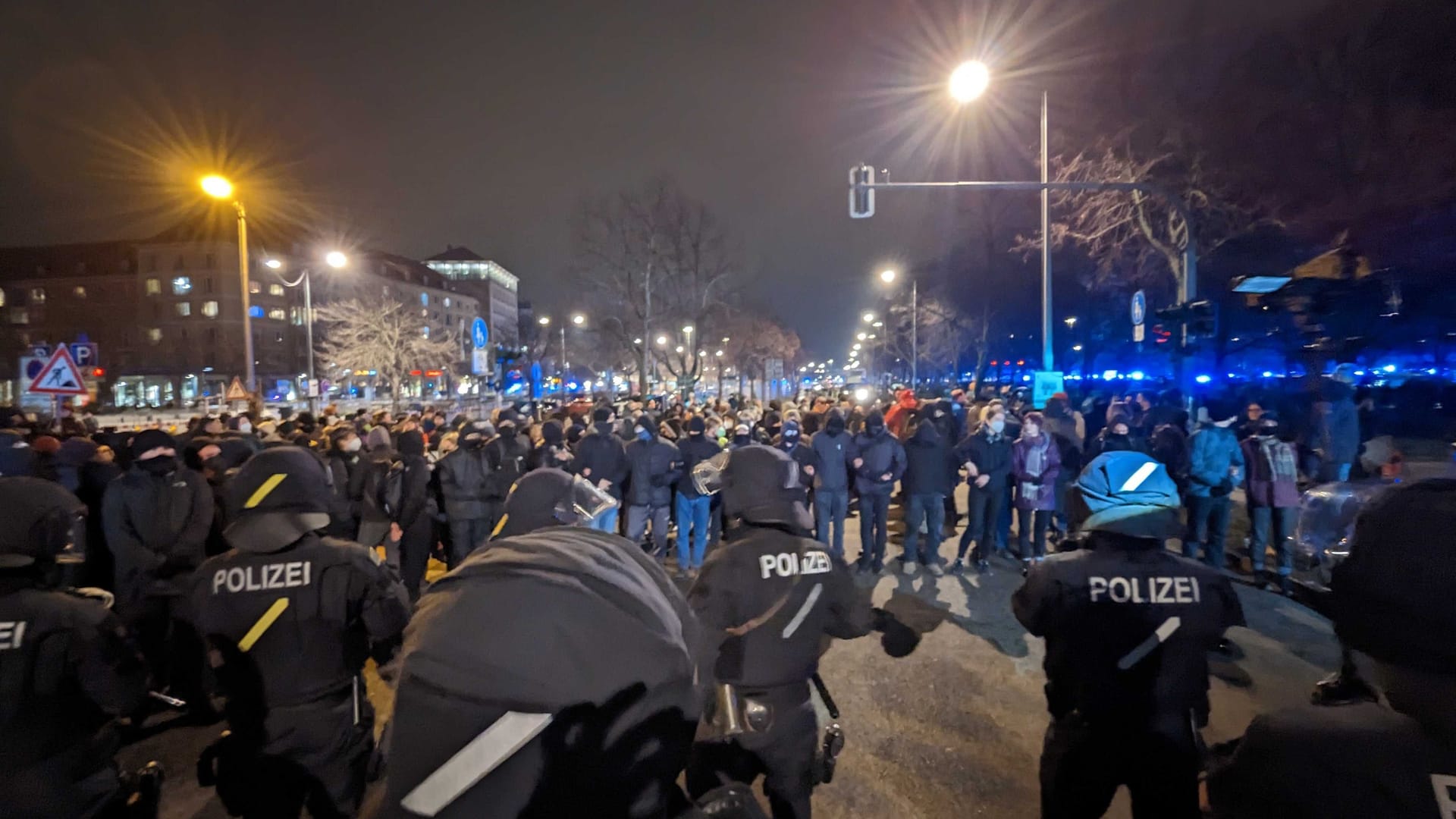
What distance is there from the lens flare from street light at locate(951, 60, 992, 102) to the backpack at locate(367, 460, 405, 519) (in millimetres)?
10362

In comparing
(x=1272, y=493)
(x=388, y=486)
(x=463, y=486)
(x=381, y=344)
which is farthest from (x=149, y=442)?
(x=381, y=344)

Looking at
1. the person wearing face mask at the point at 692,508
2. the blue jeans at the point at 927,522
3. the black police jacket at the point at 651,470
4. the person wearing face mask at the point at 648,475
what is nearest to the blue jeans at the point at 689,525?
the person wearing face mask at the point at 692,508

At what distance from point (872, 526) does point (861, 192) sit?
6147 millimetres

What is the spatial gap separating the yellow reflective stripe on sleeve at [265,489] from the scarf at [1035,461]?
27.0 feet

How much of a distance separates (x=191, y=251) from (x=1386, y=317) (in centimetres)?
9286

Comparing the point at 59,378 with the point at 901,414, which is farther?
the point at 901,414

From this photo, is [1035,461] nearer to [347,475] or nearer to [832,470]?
[832,470]

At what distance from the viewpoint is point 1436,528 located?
1.39 metres

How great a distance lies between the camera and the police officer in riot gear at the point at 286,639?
2877mm

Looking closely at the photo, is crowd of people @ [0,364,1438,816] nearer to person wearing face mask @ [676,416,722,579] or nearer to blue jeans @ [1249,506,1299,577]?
blue jeans @ [1249,506,1299,577]

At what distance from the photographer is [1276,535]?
809 cm

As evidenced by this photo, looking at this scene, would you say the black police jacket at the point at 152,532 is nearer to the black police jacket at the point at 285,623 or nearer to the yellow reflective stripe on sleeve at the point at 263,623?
the black police jacket at the point at 285,623

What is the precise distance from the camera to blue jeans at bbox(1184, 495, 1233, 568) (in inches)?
318

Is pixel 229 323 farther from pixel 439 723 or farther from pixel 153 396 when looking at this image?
pixel 439 723
